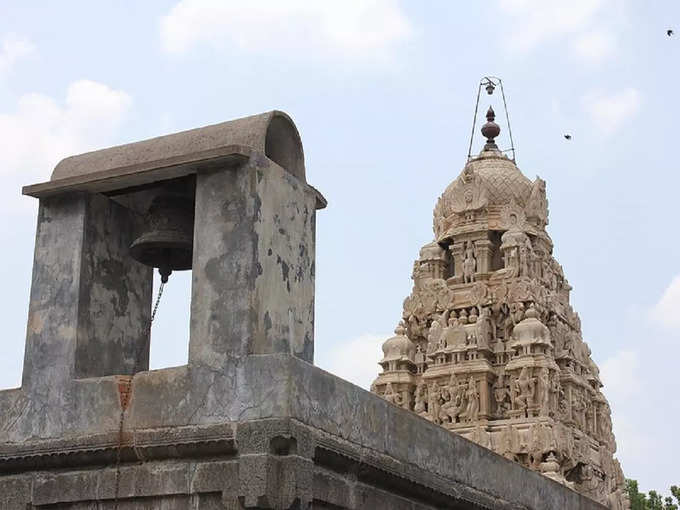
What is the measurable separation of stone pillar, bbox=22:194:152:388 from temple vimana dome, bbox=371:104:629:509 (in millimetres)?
21245

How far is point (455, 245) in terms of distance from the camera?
32625mm

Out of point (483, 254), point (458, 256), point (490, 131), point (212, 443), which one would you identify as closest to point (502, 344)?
point (483, 254)

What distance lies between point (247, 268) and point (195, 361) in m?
0.65

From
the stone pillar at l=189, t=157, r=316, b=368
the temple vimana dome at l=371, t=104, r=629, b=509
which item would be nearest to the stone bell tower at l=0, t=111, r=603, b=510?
the stone pillar at l=189, t=157, r=316, b=368

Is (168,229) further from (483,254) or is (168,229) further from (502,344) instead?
(483,254)

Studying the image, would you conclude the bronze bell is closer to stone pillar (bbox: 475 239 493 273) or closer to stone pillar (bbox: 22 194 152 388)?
stone pillar (bbox: 22 194 152 388)

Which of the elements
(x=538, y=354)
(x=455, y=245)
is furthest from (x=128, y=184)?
(x=455, y=245)

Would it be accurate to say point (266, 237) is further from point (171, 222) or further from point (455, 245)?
point (455, 245)

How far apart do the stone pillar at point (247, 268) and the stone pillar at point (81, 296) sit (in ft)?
2.98

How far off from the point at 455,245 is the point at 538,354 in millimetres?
4262

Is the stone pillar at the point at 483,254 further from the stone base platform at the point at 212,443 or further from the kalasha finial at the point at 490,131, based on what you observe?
the stone base platform at the point at 212,443

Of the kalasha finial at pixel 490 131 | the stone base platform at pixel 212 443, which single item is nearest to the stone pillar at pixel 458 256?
the kalasha finial at pixel 490 131

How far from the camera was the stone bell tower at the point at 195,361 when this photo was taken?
705 centimetres

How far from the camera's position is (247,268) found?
7.33 meters
